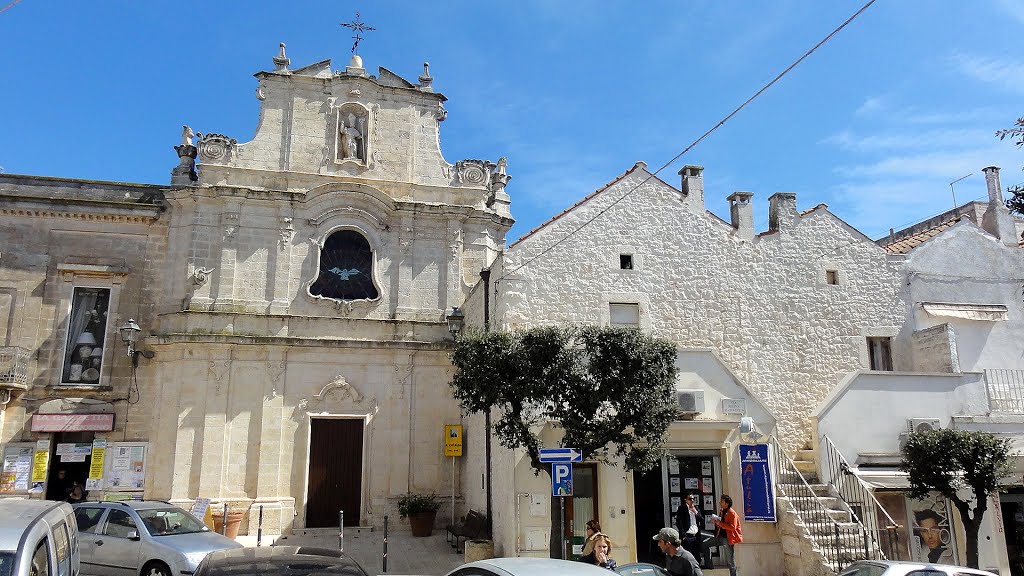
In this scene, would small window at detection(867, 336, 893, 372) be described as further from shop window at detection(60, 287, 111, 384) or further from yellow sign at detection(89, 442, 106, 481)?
shop window at detection(60, 287, 111, 384)

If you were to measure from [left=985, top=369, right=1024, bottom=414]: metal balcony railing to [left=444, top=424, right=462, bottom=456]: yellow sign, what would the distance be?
42.5 feet

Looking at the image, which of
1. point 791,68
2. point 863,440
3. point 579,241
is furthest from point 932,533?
point 791,68

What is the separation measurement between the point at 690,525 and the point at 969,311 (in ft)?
32.1

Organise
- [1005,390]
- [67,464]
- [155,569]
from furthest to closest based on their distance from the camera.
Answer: [67,464], [1005,390], [155,569]

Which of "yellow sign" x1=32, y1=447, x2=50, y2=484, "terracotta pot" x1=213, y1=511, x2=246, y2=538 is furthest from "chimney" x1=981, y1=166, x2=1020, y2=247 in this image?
"yellow sign" x1=32, y1=447, x2=50, y2=484

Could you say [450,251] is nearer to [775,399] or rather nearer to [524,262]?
[524,262]

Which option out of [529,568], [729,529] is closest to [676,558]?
[529,568]

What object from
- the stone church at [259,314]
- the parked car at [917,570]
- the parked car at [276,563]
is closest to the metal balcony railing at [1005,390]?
the parked car at [917,570]

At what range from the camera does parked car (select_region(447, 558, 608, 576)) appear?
6.25 metres

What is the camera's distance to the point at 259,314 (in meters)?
20.8

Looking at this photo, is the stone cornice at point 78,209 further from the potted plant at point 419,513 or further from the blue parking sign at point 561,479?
the blue parking sign at point 561,479

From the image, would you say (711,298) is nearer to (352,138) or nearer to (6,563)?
(352,138)

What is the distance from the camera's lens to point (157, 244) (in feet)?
71.6

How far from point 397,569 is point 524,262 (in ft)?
23.4
